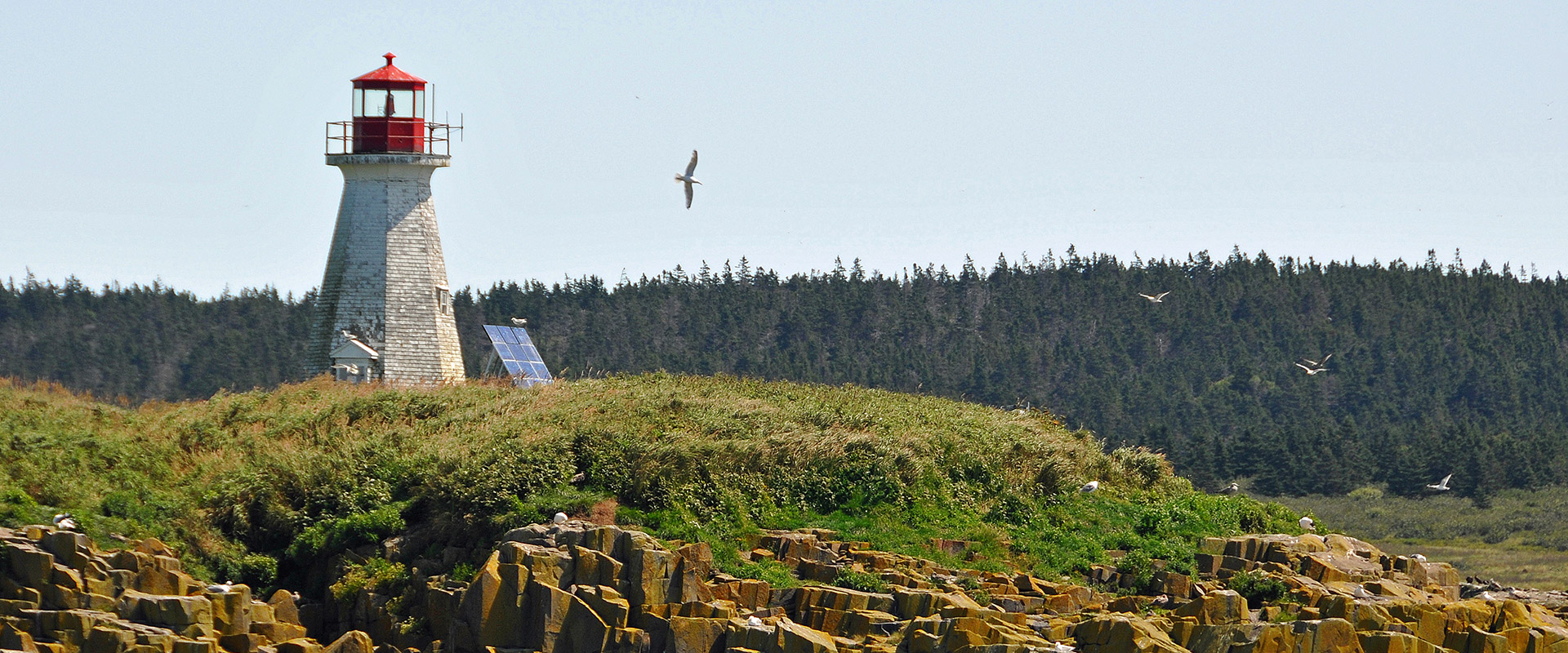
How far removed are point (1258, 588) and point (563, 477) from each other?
9.67 metres

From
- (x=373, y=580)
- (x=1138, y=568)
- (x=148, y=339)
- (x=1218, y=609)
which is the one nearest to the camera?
(x=1218, y=609)

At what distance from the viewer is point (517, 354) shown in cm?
4141

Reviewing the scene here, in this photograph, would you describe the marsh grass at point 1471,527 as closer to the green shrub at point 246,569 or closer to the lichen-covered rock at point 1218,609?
the lichen-covered rock at point 1218,609

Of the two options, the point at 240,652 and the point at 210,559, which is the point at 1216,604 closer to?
the point at 240,652

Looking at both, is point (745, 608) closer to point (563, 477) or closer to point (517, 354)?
point (563, 477)

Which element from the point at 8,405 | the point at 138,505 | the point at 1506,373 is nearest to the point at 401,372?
the point at 8,405

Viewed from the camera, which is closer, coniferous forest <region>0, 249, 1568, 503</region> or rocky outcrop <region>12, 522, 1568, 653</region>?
rocky outcrop <region>12, 522, 1568, 653</region>

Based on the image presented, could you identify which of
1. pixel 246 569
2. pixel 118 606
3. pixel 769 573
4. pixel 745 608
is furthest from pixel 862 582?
pixel 118 606

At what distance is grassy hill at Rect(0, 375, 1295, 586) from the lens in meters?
25.3

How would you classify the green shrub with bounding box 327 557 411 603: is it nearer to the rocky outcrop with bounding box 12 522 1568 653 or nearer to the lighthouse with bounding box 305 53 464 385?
the rocky outcrop with bounding box 12 522 1568 653

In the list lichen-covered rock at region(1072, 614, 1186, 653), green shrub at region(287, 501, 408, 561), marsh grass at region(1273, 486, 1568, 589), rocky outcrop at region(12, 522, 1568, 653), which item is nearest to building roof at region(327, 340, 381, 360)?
green shrub at region(287, 501, 408, 561)

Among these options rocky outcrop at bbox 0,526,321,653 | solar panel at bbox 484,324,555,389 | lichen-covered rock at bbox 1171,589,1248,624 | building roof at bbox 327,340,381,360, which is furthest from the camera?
solar panel at bbox 484,324,555,389

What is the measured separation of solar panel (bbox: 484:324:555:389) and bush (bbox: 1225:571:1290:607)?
1833 centimetres

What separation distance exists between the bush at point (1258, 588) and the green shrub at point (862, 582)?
15.2 feet
